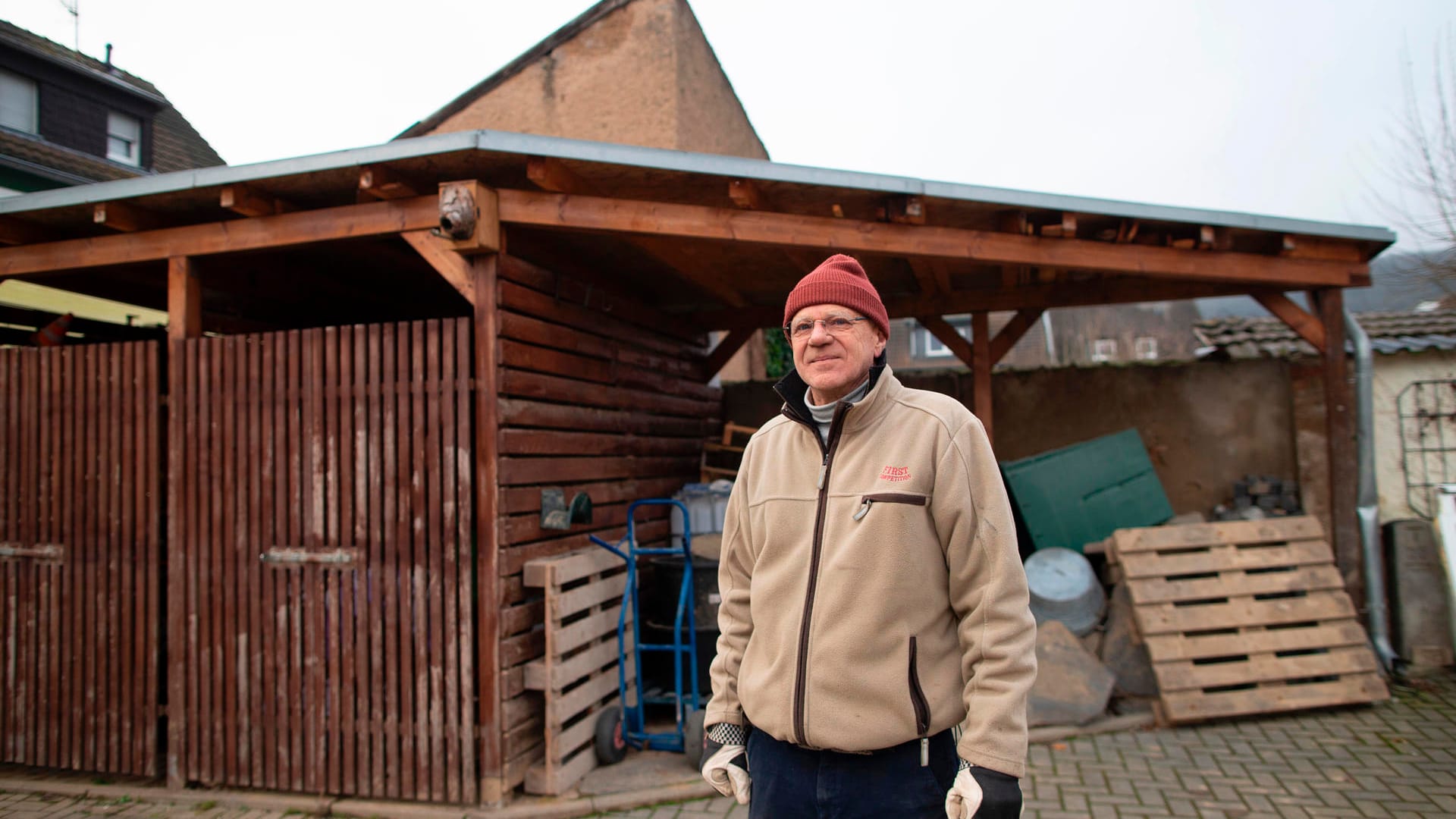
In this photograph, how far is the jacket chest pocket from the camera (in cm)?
184

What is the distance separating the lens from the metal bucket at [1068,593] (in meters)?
5.86

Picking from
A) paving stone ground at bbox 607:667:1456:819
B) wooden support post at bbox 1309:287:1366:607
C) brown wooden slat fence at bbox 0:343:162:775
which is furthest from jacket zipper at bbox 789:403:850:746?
wooden support post at bbox 1309:287:1366:607

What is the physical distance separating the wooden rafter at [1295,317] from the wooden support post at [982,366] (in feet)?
6.08

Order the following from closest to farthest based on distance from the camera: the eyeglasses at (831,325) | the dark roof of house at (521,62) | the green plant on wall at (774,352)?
the eyeglasses at (831,325), the dark roof of house at (521,62), the green plant on wall at (774,352)

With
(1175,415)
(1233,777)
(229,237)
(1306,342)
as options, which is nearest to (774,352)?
(1175,415)

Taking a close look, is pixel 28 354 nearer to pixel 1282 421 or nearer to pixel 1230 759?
pixel 1230 759

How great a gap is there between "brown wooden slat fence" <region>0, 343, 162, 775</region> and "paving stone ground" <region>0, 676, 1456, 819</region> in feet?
1.20

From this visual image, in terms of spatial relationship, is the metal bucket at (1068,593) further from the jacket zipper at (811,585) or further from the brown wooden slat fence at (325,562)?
the jacket zipper at (811,585)

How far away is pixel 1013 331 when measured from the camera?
285 inches

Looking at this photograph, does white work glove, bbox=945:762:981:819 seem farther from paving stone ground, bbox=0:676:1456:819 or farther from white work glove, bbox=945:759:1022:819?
paving stone ground, bbox=0:676:1456:819

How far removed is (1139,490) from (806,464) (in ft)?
19.4

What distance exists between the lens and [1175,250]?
5352 mm

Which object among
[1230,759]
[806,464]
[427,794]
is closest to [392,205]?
[427,794]

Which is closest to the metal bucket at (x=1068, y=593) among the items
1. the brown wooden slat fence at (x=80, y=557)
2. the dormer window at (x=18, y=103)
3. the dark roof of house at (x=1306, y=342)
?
the dark roof of house at (x=1306, y=342)
